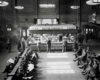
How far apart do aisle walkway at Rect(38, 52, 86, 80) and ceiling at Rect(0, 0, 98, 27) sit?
28.3 ft

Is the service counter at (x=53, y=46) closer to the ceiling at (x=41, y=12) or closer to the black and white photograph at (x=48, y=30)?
the black and white photograph at (x=48, y=30)

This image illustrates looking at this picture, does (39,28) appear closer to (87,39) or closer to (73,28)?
(73,28)

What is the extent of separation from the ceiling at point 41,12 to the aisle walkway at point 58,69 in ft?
28.3

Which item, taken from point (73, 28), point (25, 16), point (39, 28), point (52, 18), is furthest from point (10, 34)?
point (73, 28)

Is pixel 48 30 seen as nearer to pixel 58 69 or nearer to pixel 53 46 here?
pixel 58 69

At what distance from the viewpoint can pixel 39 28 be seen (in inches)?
512

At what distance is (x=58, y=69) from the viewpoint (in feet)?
34.8

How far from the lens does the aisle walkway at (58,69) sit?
9.21m

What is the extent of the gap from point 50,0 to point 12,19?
203 inches

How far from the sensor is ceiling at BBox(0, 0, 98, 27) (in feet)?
67.8

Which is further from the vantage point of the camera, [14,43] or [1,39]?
[14,43]

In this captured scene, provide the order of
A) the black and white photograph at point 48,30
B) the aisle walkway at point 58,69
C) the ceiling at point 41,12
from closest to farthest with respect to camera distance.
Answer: the aisle walkway at point 58,69 < the black and white photograph at point 48,30 < the ceiling at point 41,12

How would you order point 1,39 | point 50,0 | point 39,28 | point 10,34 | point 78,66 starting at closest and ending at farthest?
point 78,66 → point 39,28 → point 1,39 → point 10,34 → point 50,0

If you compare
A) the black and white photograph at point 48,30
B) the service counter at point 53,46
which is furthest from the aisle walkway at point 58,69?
the service counter at point 53,46
